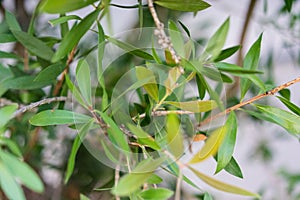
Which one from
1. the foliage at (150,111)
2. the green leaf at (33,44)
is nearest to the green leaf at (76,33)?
the foliage at (150,111)

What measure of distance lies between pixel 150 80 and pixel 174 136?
0.07m

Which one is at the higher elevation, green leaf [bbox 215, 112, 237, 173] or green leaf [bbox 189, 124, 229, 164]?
green leaf [bbox 189, 124, 229, 164]

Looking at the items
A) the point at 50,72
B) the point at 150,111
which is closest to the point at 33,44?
the point at 50,72

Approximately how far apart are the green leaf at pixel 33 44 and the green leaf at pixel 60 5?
0.13 metres

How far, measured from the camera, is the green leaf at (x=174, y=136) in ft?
0.76

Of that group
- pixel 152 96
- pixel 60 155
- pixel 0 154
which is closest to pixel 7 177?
pixel 0 154

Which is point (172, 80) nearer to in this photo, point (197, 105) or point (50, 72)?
point (197, 105)

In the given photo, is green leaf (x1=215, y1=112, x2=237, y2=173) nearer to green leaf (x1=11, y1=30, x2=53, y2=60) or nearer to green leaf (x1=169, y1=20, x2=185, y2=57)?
green leaf (x1=169, y1=20, x2=185, y2=57)

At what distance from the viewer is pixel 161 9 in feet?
2.40

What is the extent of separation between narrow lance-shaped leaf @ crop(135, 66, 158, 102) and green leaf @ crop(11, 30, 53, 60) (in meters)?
0.14

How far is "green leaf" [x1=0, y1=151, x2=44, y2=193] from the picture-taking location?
223mm

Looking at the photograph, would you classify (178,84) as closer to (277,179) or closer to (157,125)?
(157,125)

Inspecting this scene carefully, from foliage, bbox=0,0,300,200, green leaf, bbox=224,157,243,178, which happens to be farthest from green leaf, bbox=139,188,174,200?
green leaf, bbox=224,157,243,178

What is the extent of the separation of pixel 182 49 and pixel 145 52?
1.6 inches
